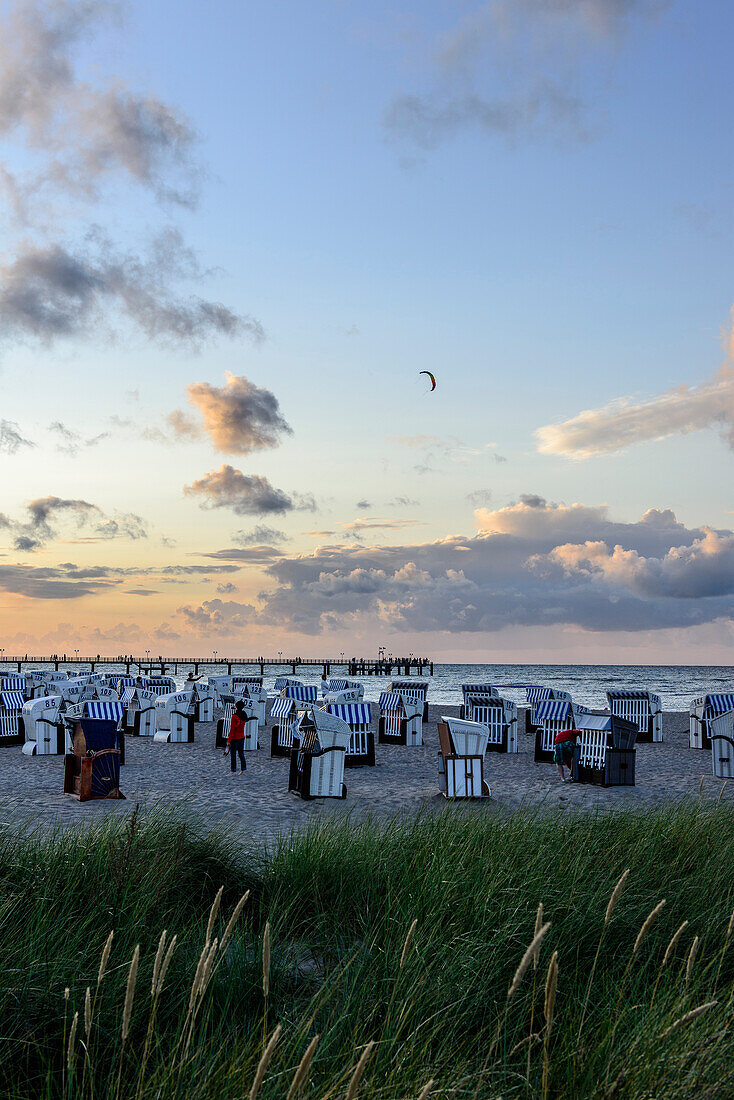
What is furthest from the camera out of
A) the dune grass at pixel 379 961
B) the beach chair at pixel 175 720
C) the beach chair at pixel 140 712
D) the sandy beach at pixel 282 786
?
the beach chair at pixel 140 712

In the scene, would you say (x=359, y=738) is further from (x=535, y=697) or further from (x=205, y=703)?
(x=205, y=703)

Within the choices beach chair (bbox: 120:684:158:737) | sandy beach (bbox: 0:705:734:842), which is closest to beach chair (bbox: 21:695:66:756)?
sandy beach (bbox: 0:705:734:842)

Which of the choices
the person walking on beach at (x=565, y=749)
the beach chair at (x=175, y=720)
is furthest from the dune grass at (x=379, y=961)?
the beach chair at (x=175, y=720)

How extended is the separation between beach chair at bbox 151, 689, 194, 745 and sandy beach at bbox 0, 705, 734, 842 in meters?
0.43

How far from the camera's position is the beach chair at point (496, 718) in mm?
20938

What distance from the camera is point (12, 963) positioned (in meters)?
3.70

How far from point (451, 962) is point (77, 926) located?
6.57 feet

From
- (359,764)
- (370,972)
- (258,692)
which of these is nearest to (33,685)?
(258,692)

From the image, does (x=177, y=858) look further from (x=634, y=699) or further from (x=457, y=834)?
(x=634, y=699)

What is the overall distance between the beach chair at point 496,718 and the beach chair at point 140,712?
951cm

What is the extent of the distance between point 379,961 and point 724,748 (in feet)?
45.8

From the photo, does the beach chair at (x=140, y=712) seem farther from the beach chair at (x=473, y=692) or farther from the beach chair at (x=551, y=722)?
the beach chair at (x=551, y=722)

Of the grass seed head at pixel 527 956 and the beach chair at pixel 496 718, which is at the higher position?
the grass seed head at pixel 527 956

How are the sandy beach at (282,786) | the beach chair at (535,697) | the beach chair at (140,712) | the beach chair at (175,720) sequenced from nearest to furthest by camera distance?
the sandy beach at (282,786)
the beach chair at (175,720)
the beach chair at (140,712)
the beach chair at (535,697)
